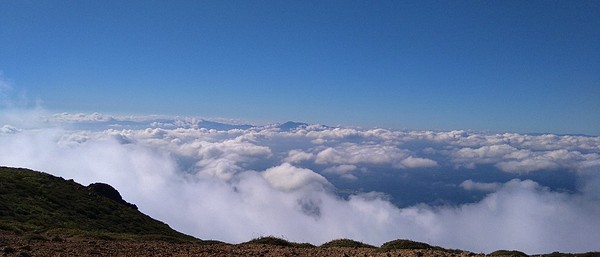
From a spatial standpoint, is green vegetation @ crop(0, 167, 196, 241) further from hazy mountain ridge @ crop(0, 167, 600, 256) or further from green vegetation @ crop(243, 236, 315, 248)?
green vegetation @ crop(243, 236, 315, 248)

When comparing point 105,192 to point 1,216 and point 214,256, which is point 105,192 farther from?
point 214,256

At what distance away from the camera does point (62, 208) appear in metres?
49.7

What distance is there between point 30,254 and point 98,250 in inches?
122

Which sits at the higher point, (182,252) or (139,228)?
(139,228)

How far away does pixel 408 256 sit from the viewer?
18422 mm

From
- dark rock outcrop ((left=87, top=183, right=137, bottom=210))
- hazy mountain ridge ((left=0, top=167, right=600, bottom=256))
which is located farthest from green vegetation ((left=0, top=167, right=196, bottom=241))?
dark rock outcrop ((left=87, top=183, right=137, bottom=210))

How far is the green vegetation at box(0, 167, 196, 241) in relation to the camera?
40.0m

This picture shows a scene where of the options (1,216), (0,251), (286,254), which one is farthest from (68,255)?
(1,216)

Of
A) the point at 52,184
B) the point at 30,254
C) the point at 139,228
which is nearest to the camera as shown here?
the point at 30,254

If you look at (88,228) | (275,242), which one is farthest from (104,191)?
(275,242)

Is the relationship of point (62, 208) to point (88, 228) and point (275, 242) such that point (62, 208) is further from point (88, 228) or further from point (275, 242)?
point (275, 242)

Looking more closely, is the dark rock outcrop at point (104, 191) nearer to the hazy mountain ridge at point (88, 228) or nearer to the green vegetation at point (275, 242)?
the hazy mountain ridge at point (88, 228)

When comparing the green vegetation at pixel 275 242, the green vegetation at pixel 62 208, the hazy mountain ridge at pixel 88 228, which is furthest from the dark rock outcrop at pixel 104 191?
the green vegetation at pixel 275 242

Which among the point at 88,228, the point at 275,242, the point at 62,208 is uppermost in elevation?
the point at 62,208
